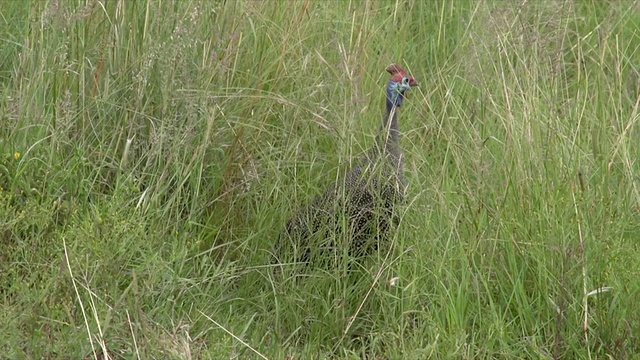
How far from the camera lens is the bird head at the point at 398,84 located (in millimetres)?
4895

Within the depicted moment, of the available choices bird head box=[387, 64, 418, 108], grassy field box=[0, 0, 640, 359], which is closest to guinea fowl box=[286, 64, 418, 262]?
grassy field box=[0, 0, 640, 359]

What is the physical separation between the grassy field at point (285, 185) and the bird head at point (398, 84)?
14 centimetres

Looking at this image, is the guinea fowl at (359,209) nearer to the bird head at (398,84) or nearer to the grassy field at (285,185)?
the grassy field at (285,185)

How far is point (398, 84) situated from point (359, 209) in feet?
2.20

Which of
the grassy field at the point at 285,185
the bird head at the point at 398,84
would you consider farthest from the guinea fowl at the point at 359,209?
the bird head at the point at 398,84

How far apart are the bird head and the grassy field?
138 mm

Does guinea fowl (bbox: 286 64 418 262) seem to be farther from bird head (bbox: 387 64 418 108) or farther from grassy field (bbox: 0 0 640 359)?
bird head (bbox: 387 64 418 108)

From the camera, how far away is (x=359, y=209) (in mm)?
4488

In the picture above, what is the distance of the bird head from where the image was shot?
4.89 meters

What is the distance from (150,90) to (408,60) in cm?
135

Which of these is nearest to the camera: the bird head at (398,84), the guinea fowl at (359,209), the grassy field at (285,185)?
the grassy field at (285,185)

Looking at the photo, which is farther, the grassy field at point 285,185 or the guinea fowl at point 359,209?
the guinea fowl at point 359,209

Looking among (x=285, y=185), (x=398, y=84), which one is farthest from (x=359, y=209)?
(x=398, y=84)

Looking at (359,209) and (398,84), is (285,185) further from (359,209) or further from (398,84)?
(398,84)
